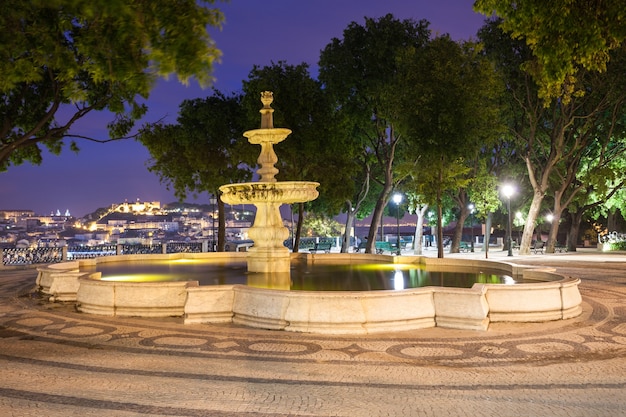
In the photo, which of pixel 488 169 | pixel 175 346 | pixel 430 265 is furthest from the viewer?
pixel 488 169

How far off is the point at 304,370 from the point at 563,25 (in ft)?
24.1

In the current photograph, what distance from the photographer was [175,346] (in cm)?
831

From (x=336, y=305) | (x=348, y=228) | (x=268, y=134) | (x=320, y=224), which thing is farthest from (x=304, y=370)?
(x=320, y=224)

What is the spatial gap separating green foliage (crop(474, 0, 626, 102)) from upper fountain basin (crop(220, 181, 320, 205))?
6222 mm

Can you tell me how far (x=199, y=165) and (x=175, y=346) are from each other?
2400 cm

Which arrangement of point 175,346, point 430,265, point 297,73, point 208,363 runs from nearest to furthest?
point 208,363, point 175,346, point 430,265, point 297,73

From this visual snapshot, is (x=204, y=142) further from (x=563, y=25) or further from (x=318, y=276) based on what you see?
(x=563, y=25)

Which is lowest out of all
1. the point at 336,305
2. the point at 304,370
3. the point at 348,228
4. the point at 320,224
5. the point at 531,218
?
the point at 304,370

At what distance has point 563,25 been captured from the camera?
9898 millimetres

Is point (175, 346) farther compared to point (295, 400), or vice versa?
point (175, 346)

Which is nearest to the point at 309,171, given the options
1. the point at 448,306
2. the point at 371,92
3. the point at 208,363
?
the point at 371,92

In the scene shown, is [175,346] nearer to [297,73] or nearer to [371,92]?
[297,73]

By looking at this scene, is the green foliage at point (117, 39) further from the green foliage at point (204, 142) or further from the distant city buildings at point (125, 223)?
the distant city buildings at point (125, 223)

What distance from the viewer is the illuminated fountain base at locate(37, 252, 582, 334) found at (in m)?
9.12
